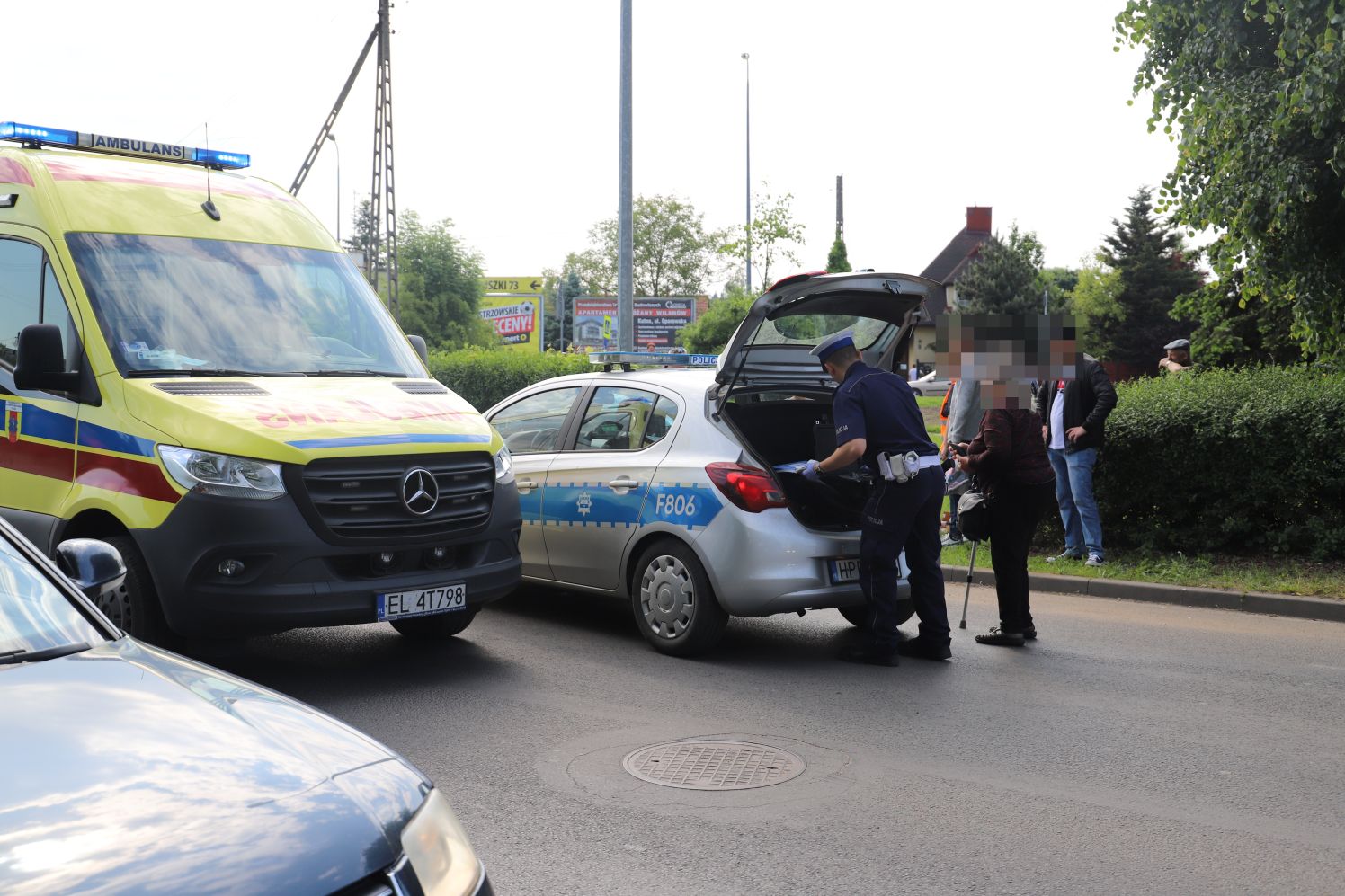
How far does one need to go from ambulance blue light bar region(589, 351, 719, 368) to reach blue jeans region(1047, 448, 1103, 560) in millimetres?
3651

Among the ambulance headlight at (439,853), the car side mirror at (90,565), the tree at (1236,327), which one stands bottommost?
the ambulance headlight at (439,853)

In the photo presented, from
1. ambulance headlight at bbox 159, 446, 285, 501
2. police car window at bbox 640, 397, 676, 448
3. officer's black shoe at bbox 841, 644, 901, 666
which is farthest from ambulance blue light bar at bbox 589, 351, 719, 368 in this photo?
ambulance headlight at bbox 159, 446, 285, 501

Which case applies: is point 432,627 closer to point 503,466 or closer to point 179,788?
point 503,466

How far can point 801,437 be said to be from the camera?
27.1ft

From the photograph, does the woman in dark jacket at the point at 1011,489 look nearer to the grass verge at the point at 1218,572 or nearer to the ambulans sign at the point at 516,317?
the grass verge at the point at 1218,572

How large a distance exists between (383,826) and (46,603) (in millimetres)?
1442

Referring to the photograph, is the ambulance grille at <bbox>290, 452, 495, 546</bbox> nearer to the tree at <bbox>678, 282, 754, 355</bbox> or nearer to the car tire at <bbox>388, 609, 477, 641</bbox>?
the car tire at <bbox>388, 609, 477, 641</bbox>

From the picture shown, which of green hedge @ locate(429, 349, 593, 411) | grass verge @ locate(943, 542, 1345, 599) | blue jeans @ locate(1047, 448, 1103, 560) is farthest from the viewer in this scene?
green hedge @ locate(429, 349, 593, 411)

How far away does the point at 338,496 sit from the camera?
626cm

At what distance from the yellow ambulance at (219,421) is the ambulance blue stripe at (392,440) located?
0.01 meters

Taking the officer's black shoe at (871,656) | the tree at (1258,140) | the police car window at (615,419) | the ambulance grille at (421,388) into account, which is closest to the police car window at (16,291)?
the ambulance grille at (421,388)

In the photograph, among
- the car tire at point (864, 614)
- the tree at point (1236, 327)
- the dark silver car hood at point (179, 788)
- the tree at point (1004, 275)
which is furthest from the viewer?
the tree at point (1004, 275)

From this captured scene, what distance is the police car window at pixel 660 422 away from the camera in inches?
307

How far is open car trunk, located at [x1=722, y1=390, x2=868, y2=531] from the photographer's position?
755 centimetres
